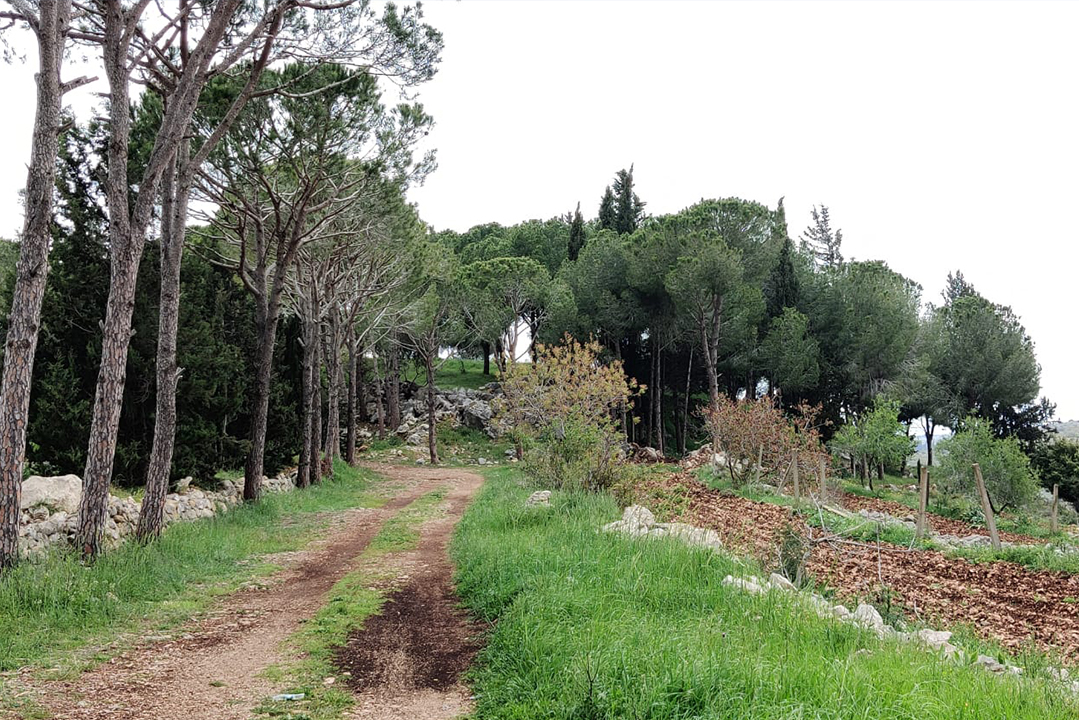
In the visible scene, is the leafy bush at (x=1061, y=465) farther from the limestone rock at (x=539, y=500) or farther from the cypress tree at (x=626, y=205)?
the limestone rock at (x=539, y=500)

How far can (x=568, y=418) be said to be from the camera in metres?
15.3

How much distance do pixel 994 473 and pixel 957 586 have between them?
15886 mm

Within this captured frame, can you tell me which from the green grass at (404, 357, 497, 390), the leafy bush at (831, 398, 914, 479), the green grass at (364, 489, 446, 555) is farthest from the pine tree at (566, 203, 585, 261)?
the green grass at (364, 489, 446, 555)

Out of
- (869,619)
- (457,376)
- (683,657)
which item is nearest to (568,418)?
(869,619)

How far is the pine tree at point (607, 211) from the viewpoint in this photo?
49.6 metres

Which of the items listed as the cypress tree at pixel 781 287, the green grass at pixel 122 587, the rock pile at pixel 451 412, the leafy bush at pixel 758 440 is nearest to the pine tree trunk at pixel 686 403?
the cypress tree at pixel 781 287

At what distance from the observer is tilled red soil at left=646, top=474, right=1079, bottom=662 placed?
6992mm

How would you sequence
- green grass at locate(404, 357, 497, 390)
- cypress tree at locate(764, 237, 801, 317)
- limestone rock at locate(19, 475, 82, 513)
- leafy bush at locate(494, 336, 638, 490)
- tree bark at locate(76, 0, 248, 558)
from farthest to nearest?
green grass at locate(404, 357, 497, 390)
cypress tree at locate(764, 237, 801, 317)
leafy bush at locate(494, 336, 638, 490)
limestone rock at locate(19, 475, 82, 513)
tree bark at locate(76, 0, 248, 558)

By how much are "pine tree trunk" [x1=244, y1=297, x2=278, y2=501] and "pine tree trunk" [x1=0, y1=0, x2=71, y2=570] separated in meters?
6.78

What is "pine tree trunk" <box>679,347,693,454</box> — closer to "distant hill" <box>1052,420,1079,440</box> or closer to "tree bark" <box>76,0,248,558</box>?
"distant hill" <box>1052,420,1079,440</box>

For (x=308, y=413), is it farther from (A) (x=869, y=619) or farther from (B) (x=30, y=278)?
(A) (x=869, y=619)

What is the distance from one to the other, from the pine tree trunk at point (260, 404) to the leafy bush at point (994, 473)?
69.6 feet

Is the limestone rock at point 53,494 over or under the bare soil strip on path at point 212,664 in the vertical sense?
over

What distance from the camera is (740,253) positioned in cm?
3422
